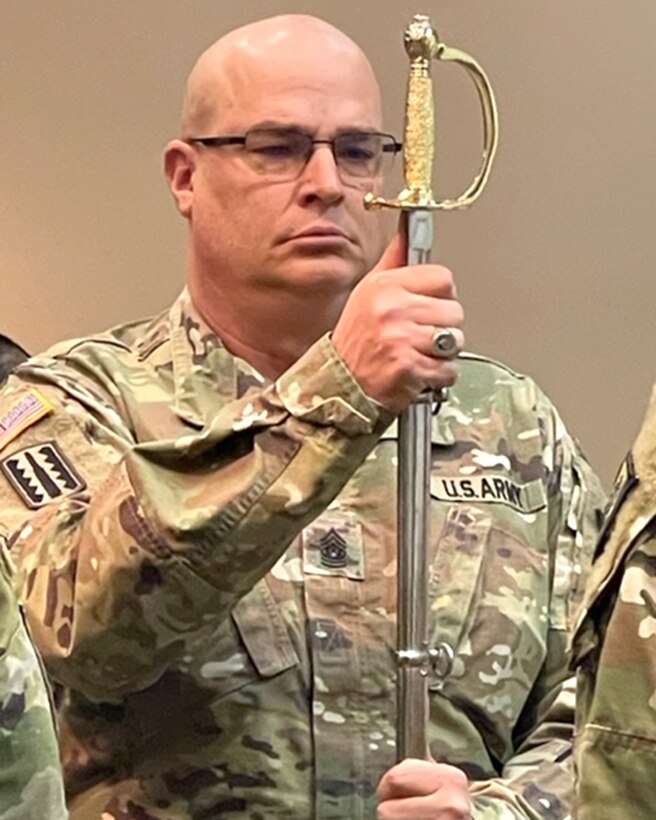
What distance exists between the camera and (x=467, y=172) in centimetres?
220

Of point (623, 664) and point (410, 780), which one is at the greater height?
point (623, 664)

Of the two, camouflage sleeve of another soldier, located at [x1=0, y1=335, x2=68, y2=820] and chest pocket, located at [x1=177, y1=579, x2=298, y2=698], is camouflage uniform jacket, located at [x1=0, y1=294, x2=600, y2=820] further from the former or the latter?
camouflage sleeve of another soldier, located at [x1=0, y1=335, x2=68, y2=820]

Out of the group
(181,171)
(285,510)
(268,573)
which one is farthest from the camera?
(181,171)

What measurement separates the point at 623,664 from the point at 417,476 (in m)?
0.59

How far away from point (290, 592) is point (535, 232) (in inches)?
33.1

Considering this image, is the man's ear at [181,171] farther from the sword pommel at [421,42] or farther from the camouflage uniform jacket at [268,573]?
the sword pommel at [421,42]

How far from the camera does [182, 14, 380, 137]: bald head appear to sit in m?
1.60

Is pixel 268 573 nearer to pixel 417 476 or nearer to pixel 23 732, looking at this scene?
pixel 417 476

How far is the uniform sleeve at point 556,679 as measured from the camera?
1.44 metres

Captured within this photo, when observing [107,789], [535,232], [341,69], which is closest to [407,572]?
[107,789]

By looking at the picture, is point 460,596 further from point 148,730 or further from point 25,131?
point 25,131

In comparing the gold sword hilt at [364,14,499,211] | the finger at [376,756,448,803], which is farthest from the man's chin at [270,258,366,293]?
the finger at [376,756,448,803]

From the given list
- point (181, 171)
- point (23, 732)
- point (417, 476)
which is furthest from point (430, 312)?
point (23, 732)

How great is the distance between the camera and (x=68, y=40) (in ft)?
7.29
